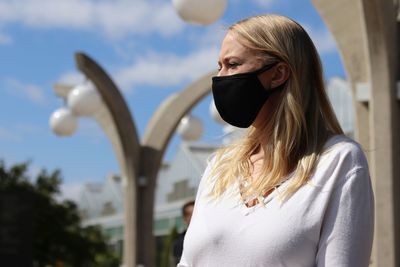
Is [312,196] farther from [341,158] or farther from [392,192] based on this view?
[392,192]

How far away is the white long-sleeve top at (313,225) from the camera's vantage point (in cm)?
201

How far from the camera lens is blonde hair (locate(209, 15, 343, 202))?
2.17m

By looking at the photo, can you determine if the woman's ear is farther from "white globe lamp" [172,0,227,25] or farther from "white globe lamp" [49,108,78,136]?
"white globe lamp" [49,108,78,136]

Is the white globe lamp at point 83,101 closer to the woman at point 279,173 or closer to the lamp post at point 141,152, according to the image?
the lamp post at point 141,152

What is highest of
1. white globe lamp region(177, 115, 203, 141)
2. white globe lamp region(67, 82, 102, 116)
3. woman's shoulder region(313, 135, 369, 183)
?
white globe lamp region(67, 82, 102, 116)

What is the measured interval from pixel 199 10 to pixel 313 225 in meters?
7.19

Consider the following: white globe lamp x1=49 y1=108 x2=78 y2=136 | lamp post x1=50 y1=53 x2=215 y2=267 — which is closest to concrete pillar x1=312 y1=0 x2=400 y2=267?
white globe lamp x1=49 y1=108 x2=78 y2=136

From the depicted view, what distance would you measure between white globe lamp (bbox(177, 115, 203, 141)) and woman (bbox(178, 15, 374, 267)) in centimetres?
1549

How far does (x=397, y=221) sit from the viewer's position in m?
7.50

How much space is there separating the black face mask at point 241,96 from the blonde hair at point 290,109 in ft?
0.16

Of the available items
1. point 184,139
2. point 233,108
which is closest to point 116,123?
point 184,139

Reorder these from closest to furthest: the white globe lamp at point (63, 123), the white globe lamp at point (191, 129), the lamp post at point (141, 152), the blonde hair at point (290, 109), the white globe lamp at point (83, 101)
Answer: the blonde hair at point (290, 109) < the white globe lamp at point (83, 101) < the white globe lamp at point (63, 123) < the white globe lamp at point (191, 129) < the lamp post at point (141, 152)

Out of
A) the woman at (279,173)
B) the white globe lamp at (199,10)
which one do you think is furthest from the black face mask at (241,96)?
the white globe lamp at (199,10)

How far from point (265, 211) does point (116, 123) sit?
56.3 ft
